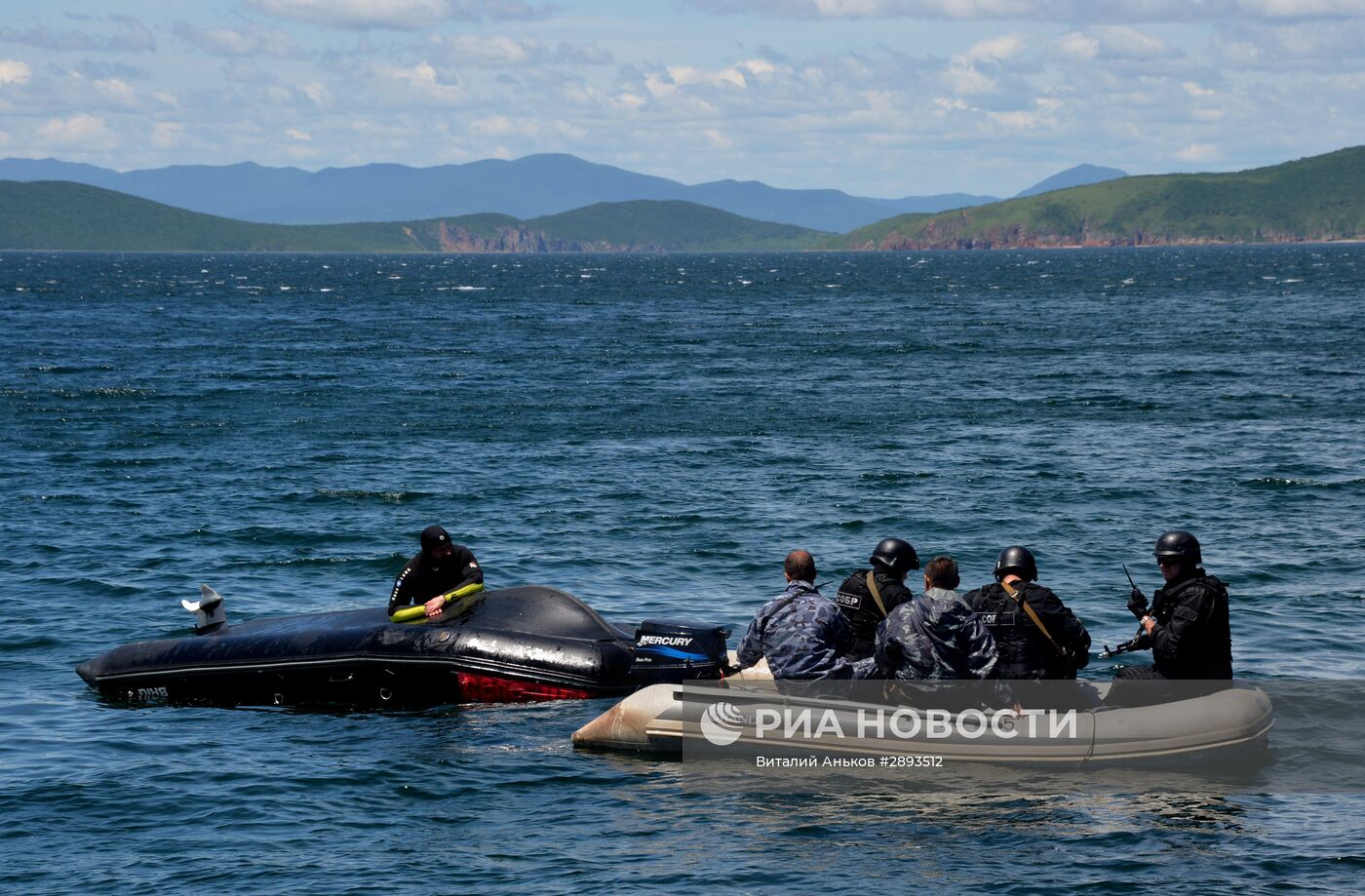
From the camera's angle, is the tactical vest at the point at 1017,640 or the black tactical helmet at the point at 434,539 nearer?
the tactical vest at the point at 1017,640

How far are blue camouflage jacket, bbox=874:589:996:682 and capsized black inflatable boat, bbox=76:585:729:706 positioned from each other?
304cm

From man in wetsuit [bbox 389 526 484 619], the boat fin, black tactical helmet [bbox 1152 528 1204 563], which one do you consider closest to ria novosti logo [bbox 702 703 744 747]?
man in wetsuit [bbox 389 526 484 619]

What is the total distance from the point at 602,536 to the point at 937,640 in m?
14.5

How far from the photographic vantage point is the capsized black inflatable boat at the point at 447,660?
16.9m

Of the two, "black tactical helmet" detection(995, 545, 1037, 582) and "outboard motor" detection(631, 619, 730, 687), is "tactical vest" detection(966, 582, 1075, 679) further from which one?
"outboard motor" detection(631, 619, 730, 687)

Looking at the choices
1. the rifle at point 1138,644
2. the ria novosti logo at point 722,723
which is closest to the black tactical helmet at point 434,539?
the ria novosti logo at point 722,723

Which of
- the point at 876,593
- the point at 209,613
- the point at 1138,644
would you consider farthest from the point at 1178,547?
the point at 209,613

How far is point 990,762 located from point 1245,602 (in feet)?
31.3

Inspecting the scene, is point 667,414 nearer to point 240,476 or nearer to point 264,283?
point 240,476

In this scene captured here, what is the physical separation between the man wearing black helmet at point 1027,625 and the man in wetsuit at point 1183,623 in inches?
30.0

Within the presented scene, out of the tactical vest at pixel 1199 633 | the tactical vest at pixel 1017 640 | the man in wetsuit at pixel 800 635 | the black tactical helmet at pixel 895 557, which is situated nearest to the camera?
the tactical vest at pixel 1017 640

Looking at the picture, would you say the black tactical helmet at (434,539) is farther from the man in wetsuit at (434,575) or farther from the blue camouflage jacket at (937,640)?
the blue camouflage jacket at (937,640)

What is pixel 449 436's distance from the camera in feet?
138

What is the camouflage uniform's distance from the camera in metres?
14.4
